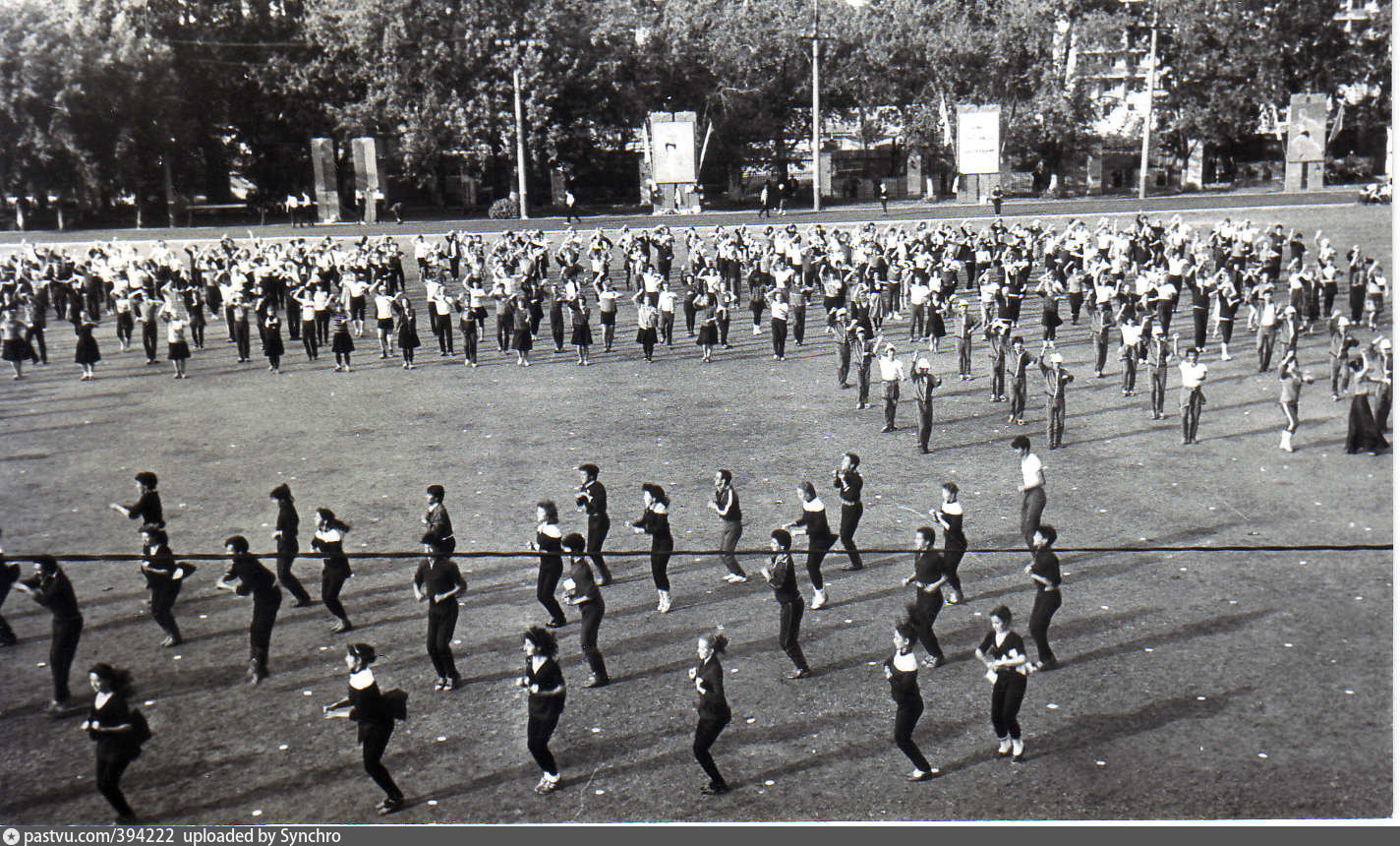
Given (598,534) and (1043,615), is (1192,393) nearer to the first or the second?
(1043,615)

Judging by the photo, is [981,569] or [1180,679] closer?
[1180,679]

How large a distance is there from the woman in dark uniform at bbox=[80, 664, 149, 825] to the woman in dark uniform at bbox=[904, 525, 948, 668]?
Answer: 556 centimetres

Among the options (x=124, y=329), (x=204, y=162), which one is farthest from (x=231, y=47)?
(x=124, y=329)

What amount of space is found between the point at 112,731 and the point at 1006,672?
5.58 m

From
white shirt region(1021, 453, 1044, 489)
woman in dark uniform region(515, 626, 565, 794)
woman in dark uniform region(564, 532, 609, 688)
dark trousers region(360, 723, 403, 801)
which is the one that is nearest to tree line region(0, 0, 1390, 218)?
white shirt region(1021, 453, 1044, 489)

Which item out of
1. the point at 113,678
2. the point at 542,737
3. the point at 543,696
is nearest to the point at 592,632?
the point at 543,696

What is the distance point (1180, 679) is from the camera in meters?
9.21

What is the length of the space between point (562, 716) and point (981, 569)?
4.73 m

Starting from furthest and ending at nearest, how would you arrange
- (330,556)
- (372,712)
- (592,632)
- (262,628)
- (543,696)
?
(330,556) → (262,628) → (592,632) → (543,696) → (372,712)

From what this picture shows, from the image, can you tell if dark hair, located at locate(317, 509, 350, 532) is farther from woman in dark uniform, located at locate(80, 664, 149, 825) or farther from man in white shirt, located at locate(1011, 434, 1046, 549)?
man in white shirt, located at locate(1011, 434, 1046, 549)

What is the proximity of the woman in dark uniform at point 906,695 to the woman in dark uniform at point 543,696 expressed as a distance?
2.14 metres

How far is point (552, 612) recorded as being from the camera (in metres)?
10.4

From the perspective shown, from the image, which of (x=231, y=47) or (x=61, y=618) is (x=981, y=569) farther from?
(x=231, y=47)

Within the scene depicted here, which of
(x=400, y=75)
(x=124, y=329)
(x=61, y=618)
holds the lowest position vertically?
(x=61, y=618)
